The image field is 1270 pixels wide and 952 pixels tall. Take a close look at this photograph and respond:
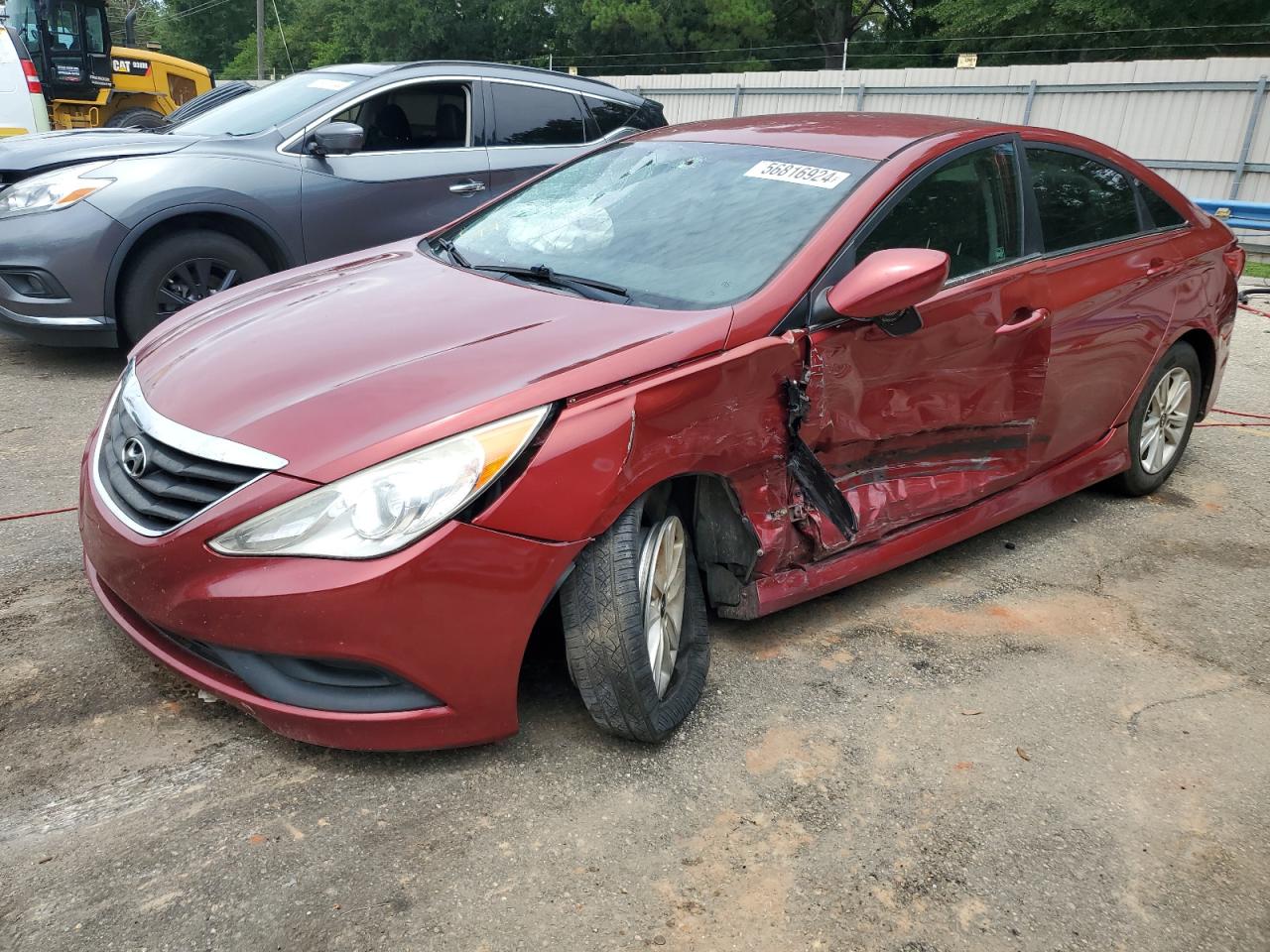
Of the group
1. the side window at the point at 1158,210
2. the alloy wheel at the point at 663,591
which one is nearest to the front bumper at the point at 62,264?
the alloy wheel at the point at 663,591

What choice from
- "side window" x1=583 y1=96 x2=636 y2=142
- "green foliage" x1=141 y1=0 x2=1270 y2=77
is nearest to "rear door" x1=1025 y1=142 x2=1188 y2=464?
"side window" x1=583 y1=96 x2=636 y2=142

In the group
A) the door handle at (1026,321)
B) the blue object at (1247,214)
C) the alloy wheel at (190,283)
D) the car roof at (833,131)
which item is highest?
the car roof at (833,131)

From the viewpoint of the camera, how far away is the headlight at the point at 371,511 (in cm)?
220

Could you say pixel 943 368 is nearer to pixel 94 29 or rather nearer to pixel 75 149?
pixel 75 149

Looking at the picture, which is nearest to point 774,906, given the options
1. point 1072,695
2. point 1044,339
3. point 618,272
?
point 1072,695

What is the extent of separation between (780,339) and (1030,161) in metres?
1.57

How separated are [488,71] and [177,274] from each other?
7.35 ft

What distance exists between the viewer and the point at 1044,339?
3549 mm

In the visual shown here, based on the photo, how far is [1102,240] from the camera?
13.0 feet

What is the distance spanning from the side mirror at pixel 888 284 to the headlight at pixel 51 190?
14.0 ft

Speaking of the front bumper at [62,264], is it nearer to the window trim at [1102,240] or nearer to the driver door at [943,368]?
the driver door at [943,368]

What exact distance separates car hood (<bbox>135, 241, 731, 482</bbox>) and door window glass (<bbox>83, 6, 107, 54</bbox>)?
1515cm

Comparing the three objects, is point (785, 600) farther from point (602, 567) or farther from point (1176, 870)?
point (1176, 870)

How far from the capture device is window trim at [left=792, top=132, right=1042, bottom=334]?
2.85m
